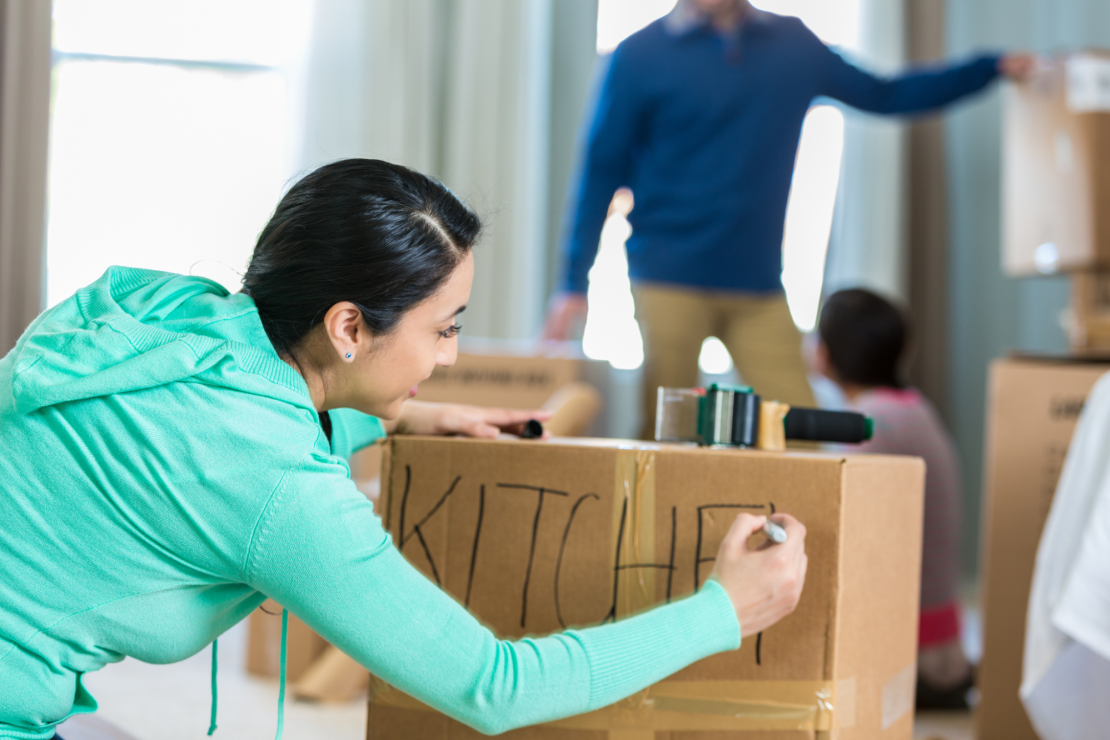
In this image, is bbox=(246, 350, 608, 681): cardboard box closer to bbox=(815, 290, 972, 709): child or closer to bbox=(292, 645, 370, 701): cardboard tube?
bbox=(292, 645, 370, 701): cardboard tube

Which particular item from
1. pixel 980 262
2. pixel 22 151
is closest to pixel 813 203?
pixel 980 262

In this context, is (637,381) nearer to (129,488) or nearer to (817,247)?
(817,247)

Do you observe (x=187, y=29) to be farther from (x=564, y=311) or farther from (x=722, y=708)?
(x=722, y=708)

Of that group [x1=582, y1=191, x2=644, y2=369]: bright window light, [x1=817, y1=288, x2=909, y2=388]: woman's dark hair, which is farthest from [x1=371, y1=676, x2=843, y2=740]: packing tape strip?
[x1=582, y1=191, x2=644, y2=369]: bright window light

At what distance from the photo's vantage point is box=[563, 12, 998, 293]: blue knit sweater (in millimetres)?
1617

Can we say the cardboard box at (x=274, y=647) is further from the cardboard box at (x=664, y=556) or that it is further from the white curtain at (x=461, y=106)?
the white curtain at (x=461, y=106)

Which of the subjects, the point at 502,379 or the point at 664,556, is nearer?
the point at 664,556

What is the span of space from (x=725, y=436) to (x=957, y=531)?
1019 millimetres

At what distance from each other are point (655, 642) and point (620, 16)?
2.35 meters

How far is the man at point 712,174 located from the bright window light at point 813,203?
1.10 metres

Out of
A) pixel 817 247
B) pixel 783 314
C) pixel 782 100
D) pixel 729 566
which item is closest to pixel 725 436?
pixel 729 566

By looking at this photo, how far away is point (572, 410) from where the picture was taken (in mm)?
1668

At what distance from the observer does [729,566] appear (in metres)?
0.69

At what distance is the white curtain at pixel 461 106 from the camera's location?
245cm
